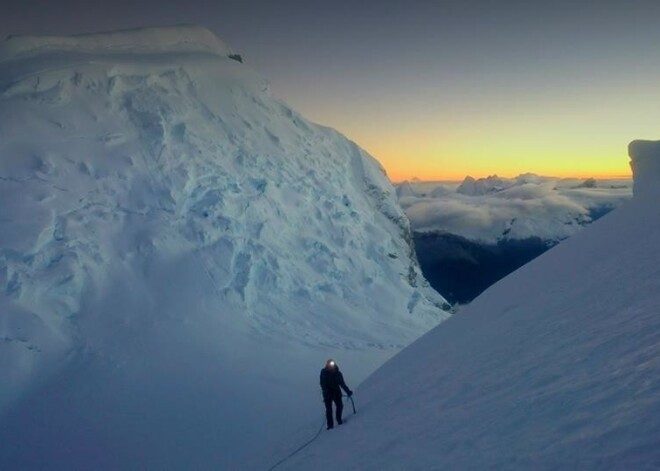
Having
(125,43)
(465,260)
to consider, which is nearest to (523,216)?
(465,260)

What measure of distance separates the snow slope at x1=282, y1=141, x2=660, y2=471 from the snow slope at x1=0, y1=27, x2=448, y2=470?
3.77 metres

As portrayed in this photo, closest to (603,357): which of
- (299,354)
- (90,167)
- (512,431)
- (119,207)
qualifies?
(512,431)

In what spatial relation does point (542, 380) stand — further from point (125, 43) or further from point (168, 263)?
point (125, 43)

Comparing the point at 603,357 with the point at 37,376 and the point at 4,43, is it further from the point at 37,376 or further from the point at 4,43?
the point at 4,43

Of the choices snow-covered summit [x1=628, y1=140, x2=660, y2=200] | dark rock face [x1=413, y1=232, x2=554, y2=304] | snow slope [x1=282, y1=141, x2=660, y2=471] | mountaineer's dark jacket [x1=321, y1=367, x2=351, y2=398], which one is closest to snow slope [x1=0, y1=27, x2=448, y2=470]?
mountaineer's dark jacket [x1=321, y1=367, x2=351, y2=398]

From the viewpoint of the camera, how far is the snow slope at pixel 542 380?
9.92 ft

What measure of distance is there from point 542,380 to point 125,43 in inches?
1122

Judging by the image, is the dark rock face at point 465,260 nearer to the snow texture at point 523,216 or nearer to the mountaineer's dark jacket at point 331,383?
the snow texture at point 523,216

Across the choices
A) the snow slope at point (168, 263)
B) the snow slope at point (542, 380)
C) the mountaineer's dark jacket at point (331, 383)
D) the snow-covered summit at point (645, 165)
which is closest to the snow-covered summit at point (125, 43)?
the snow slope at point (168, 263)

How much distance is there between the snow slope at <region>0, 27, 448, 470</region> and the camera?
1246 centimetres

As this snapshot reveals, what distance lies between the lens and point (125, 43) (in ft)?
89.6

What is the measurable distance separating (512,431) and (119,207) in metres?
17.5

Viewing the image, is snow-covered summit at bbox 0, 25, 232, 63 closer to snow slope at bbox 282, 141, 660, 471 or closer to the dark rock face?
snow slope at bbox 282, 141, 660, 471

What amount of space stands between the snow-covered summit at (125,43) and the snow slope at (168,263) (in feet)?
0.44
